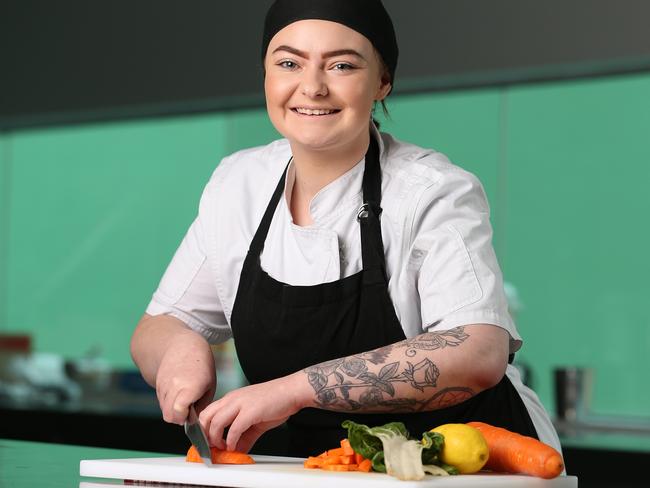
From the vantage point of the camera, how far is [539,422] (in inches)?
62.3

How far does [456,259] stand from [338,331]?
21cm

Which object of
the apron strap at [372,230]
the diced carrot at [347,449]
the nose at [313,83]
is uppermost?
the nose at [313,83]

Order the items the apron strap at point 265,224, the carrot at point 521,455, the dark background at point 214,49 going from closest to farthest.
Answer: the carrot at point 521,455 → the apron strap at point 265,224 → the dark background at point 214,49

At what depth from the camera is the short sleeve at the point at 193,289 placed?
1.69 meters

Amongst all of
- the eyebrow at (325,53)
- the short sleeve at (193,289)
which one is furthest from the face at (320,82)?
the short sleeve at (193,289)

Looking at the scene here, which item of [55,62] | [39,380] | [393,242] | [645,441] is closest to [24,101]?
[55,62]

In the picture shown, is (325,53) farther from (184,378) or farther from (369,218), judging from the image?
(184,378)

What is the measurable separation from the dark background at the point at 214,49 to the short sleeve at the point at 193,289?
2.14 meters

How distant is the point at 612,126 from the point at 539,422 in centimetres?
218

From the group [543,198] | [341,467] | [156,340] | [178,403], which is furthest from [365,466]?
[543,198]

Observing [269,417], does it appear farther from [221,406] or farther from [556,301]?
[556,301]

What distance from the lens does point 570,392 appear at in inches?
134

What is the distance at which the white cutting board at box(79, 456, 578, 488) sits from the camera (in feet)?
3.66

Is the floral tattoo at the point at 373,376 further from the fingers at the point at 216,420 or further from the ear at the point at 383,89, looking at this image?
the ear at the point at 383,89
